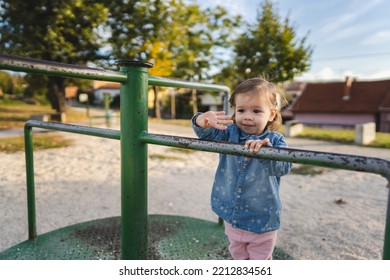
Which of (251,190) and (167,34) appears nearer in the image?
(251,190)

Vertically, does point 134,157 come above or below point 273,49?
below

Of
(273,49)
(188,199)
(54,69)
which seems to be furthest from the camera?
(273,49)

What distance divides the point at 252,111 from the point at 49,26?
9.03 m

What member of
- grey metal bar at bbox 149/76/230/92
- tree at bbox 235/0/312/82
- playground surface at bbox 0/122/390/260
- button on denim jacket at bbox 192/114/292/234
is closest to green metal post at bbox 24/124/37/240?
playground surface at bbox 0/122/390/260

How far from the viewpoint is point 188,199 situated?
3166 millimetres

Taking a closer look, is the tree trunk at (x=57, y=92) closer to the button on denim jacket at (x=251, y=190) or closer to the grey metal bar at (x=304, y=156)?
the button on denim jacket at (x=251, y=190)

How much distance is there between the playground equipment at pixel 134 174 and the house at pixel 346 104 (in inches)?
845

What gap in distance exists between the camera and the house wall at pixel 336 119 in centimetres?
2073

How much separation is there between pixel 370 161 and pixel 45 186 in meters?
3.41

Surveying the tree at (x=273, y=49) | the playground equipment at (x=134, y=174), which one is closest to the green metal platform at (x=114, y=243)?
the playground equipment at (x=134, y=174)

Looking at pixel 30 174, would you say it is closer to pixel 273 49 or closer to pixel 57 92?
pixel 57 92

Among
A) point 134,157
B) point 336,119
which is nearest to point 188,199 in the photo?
point 134,157

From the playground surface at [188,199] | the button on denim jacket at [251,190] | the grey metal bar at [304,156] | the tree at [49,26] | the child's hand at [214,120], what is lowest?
the playground surface at [188,199]

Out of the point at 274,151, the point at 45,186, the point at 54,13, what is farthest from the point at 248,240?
the point at 54,13
